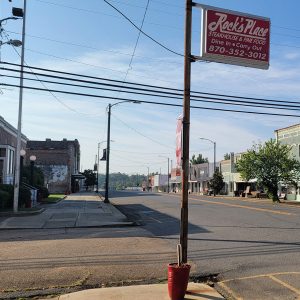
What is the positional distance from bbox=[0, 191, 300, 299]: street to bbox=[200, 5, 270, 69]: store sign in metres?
4.32

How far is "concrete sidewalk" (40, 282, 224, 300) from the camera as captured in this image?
25.5 ft

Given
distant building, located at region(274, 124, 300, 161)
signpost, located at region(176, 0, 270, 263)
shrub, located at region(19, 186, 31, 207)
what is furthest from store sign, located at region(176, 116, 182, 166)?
distant building, located at region(274, 124, 300, 161)

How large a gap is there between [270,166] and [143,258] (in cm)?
3667

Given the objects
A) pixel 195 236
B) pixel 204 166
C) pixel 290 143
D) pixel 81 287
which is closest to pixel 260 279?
pixel 81 287

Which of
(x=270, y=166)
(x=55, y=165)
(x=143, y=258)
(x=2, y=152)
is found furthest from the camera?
(x=55, y=165)

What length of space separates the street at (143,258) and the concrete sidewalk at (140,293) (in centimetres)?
41

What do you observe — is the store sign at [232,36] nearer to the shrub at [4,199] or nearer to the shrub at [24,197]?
the shrub at [4,199]

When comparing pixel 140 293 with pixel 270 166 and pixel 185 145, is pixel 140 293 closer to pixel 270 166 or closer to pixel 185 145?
pixel 185 145

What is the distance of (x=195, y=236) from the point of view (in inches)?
622

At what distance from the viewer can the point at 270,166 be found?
46.3 metres

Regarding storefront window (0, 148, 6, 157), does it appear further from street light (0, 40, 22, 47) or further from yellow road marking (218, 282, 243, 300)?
yellow road marking (218, 282, 243, 300)

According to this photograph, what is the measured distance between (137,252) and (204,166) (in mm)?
85859

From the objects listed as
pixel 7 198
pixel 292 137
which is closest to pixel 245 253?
pixel 7 198

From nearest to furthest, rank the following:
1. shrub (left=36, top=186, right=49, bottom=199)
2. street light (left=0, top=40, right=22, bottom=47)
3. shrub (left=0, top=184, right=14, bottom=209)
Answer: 1. street light (left=0, top=40, right=22, bottom=47)
2. shrub (left=0, top=184, right=14, bottom=209)
3. shrub (left=36, top=186, right=49, bottom=199)
